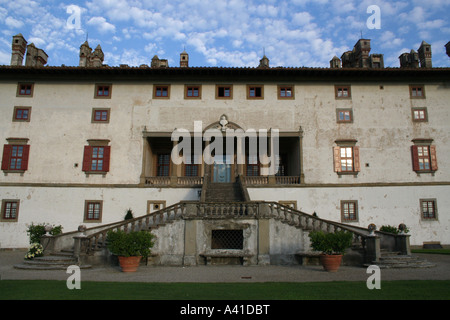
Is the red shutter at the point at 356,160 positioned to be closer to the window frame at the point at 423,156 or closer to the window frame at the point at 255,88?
the window frame at the point at 423,156

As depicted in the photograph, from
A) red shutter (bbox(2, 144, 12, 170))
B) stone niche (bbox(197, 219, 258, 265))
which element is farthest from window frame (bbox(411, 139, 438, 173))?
red shutter (bbox(2, 144, 12, 170))

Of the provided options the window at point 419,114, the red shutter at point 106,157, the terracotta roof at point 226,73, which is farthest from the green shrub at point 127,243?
the window at point 419,114

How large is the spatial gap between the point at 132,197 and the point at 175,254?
8.88 meters

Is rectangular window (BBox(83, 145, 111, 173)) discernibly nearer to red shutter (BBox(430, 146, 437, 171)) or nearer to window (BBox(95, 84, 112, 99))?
window (BBox(95, 84, 112, 99))

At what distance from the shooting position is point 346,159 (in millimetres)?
25953

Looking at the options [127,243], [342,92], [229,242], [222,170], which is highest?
[342,92]

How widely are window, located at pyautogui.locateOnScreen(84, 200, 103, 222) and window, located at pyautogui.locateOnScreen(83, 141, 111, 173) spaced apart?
2.26 meters

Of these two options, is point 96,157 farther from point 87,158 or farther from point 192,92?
point 192,92

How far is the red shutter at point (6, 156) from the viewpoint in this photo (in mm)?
25500

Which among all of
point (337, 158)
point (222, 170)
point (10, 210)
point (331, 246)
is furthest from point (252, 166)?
point (10, 210)

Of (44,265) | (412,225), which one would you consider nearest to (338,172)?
(412,225)

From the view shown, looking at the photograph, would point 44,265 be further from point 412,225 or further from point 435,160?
point 435,160

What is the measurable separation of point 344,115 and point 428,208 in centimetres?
890

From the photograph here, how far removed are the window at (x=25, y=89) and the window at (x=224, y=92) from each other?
1425 cm
